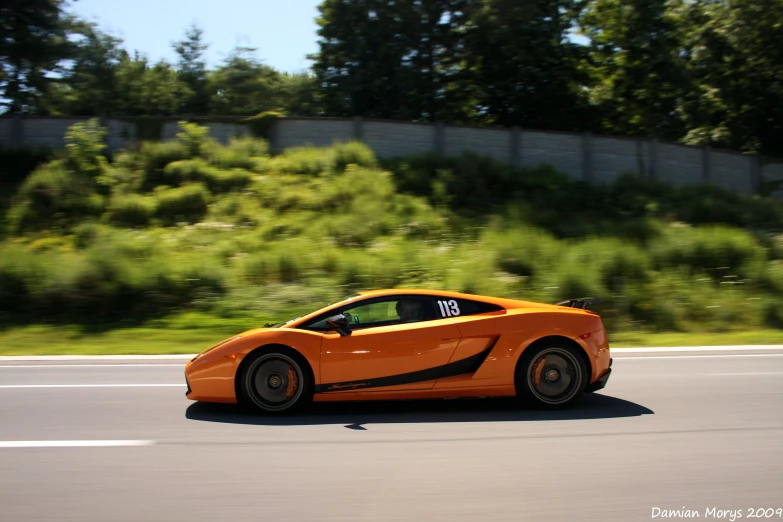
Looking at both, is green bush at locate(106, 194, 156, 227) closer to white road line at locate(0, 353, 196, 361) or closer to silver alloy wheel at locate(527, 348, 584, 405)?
white road line at locate(0, 353, 196, 361)

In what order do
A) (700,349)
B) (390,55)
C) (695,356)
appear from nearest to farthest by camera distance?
(695,356) < (700,349) < (390,55)

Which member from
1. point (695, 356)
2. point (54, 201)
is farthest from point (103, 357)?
point (54, 201)

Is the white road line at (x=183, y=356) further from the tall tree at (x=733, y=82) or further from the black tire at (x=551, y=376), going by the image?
the tall tree at (x=733, y=82)

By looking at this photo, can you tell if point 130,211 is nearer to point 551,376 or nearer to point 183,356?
point 183,356

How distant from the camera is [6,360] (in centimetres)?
1066

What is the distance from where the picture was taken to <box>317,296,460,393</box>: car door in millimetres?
6598

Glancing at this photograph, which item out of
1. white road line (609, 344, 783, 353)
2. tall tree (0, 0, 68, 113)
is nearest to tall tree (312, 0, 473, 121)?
tall tree (0, 0, 68, 113)

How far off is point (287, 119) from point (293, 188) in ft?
15.0

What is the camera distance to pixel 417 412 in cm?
687

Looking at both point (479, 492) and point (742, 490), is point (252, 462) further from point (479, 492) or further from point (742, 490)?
point (742, 490)

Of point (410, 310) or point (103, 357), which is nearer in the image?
point (410, 310)

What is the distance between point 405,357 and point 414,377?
204mm

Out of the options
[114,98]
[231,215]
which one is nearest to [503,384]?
[231,215]

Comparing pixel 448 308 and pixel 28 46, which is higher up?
pixel 28 46
